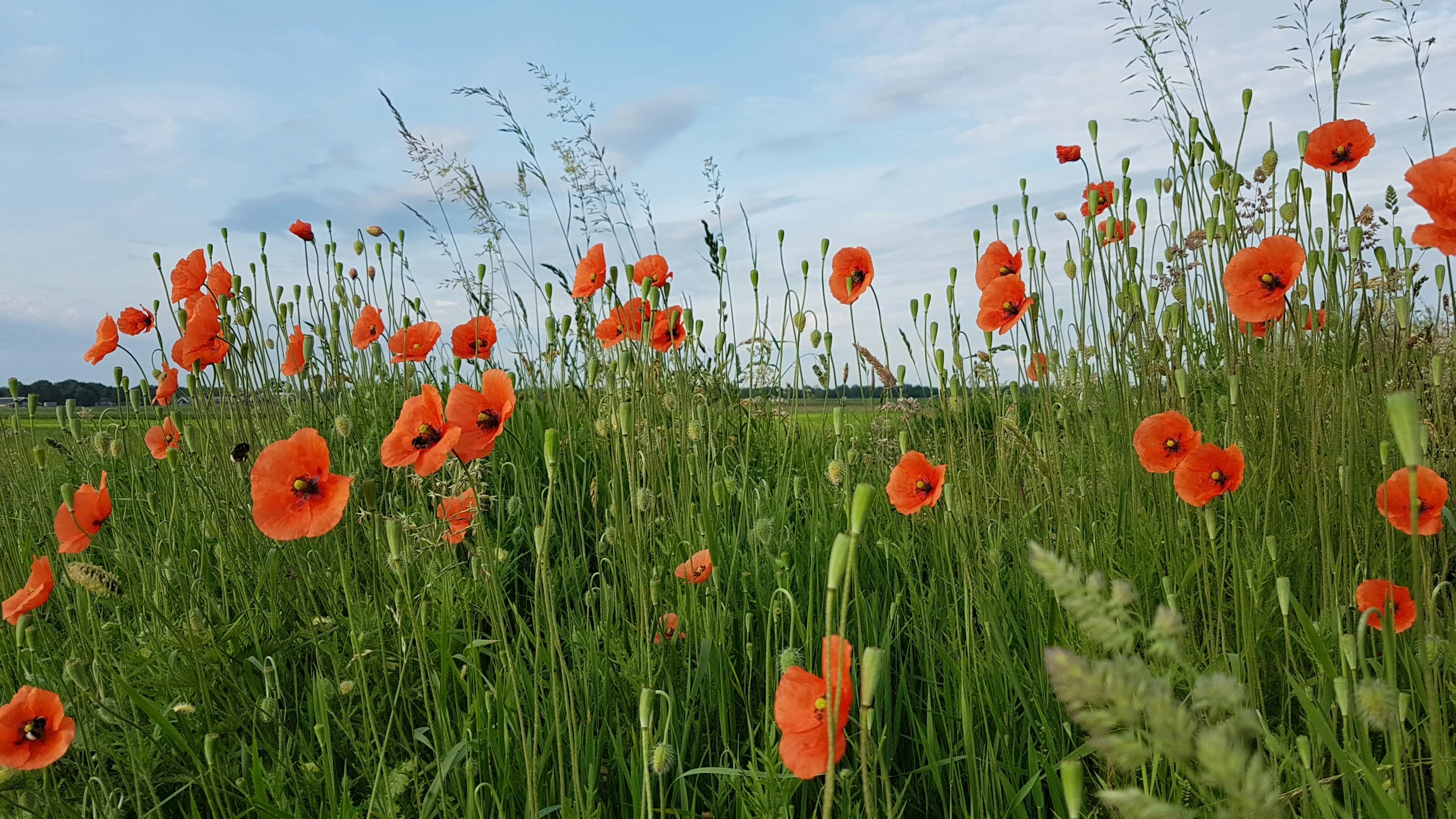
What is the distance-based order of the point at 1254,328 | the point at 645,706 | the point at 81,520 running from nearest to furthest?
the point at 645,706, the point at 81,520, the point at 1254,328

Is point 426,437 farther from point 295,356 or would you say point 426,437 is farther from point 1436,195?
point 1436,195

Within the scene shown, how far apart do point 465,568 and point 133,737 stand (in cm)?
89

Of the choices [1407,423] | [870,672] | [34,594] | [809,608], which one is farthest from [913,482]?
[34,594]

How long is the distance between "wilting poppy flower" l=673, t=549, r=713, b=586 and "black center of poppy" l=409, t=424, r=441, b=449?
1.77 ft

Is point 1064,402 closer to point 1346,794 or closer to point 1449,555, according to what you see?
point 1449,555

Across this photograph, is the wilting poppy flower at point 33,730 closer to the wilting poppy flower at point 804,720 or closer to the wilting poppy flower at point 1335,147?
the wilting poppy flower at point 804,720

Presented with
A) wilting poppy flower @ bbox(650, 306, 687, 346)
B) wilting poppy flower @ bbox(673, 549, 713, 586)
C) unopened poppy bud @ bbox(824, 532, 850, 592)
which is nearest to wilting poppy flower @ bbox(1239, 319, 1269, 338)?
wilting poppy flower @ bbox(650, 306, 687, 346)

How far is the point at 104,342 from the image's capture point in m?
3.04

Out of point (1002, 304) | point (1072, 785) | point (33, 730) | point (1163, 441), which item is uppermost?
point (1002, 304)

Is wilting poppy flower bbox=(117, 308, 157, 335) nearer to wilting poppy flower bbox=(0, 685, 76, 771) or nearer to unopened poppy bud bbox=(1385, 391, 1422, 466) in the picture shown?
wilting poppy flower bbox=(0, 685, 76, 771)

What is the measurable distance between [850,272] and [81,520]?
2187 millimetres

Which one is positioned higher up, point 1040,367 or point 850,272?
point 850,272

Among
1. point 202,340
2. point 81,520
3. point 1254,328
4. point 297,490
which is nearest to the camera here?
point 297,490

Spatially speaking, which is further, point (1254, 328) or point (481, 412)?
point (1254, 328)
